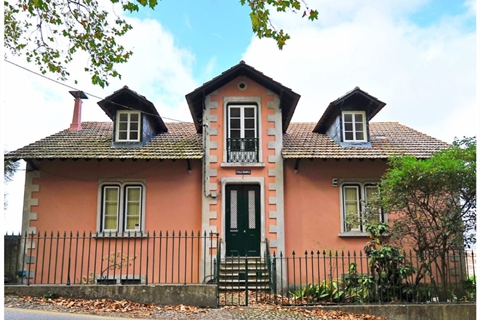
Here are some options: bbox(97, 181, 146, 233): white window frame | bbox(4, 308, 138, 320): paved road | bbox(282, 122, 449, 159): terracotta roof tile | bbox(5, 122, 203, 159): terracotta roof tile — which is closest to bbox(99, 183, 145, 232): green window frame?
bbox(97, 181, 146, 233): white window frame

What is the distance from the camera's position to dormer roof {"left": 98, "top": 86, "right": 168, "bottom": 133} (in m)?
14.8

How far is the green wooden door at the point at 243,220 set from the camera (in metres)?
14.0

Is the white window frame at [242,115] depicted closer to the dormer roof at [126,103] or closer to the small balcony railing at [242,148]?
the small balcony railing at [242,148]

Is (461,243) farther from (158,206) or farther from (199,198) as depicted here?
(158,206)

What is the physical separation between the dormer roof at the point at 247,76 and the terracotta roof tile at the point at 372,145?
122 cm

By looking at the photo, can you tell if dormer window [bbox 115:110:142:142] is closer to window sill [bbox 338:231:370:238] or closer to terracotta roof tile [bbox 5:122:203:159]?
terracotta roof tile [bbox 5:122:203:159]

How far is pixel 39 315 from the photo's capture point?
27.1 ft

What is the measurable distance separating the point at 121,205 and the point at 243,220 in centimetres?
391

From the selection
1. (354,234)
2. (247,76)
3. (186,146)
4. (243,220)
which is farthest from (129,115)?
(354,234)

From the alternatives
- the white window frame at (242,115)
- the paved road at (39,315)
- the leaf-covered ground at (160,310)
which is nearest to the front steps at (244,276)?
the leaf-covered ground at (160,310)

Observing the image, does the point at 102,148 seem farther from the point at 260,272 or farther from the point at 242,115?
the point at 260,272

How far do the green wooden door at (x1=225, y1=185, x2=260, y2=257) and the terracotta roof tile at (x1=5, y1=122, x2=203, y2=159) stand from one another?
1.77 metres

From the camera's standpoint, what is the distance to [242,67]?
574 inches

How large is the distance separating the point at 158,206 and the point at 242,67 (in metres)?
5.24
